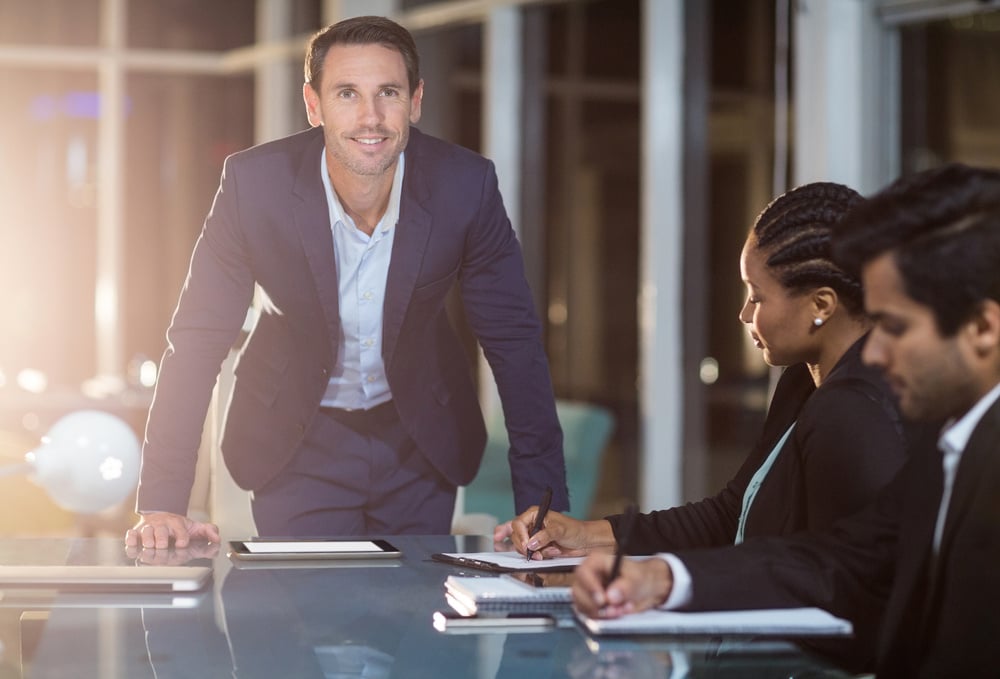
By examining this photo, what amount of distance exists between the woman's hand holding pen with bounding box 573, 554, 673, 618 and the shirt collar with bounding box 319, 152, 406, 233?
4.16 ft

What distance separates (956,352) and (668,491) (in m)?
4.23

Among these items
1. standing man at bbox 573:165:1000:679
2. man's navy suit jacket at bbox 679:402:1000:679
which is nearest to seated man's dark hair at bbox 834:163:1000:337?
standing man at bbox 573:165:1000:679

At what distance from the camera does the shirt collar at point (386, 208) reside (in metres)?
2.66

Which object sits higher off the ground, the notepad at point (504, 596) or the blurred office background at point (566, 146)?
the blurred office background at point (566, 146)

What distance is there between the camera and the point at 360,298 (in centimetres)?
268

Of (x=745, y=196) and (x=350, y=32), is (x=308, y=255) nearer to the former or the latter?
(x=350, y=32)

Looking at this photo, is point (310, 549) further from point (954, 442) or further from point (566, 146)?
point (566, 146)

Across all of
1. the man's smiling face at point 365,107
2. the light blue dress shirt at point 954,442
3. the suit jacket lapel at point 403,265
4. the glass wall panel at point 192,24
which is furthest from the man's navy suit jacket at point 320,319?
the glass wall panel at point 192,24

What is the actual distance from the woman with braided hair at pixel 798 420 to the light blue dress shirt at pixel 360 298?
0.53 meters

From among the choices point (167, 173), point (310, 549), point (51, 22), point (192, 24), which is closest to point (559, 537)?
point (310, 549)

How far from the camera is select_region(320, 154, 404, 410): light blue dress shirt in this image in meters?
2.67

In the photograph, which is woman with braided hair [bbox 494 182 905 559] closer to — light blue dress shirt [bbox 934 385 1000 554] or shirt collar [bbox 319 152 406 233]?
light blue dress shirt [bbox 934 385 1000 554]

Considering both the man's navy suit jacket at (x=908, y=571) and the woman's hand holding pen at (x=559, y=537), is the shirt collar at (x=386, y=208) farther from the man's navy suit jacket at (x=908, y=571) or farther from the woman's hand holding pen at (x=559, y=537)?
the man's navy suit jacket at (x=908, y=571)

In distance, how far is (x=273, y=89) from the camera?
824 cm
